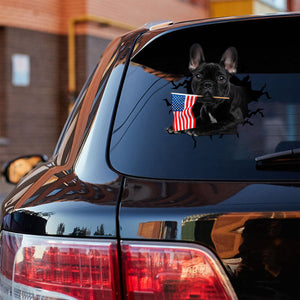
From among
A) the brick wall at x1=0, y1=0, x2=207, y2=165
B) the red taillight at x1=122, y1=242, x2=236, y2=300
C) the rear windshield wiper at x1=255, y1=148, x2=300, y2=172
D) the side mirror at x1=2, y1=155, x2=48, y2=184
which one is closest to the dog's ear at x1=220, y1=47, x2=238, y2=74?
the rear windshield wiper at x1=255, y1=148, x2=300, y2=172

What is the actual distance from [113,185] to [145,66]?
46 cm

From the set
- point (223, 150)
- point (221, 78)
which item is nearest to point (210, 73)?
point (221, 78)

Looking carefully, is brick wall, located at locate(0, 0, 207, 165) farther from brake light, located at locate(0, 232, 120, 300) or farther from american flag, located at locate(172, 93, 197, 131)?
brake light, located at locate(0, 232, 120, 300)

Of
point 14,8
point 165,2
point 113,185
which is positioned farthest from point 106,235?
point 165,2

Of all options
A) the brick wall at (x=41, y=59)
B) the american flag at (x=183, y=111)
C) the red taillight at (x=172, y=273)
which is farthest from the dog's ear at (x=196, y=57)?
the brick wall at (x=41, y=59)

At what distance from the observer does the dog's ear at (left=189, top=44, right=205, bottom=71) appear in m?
1.90

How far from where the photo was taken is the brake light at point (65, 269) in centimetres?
150

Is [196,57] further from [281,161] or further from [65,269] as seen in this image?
[65,269]

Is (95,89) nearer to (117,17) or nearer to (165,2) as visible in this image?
(117,17)

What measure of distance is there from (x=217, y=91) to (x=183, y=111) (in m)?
0.16

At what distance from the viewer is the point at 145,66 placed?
1.92 meters

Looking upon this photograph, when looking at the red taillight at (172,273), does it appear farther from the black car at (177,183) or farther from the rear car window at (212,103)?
the rear car window at (212,103)

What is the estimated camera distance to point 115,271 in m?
1.50

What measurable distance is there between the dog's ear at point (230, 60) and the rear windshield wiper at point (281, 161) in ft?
1.25
